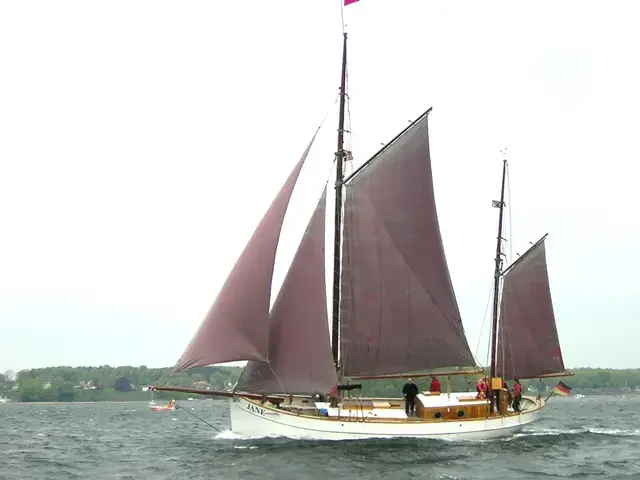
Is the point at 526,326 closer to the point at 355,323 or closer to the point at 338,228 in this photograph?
the point at 355,323

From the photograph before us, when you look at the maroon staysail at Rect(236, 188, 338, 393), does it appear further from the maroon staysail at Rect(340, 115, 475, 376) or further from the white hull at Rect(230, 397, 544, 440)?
the maroon staysail at Rect(340, 115, 475, 376)

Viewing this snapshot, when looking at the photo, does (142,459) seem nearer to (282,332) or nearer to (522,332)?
(282,332)

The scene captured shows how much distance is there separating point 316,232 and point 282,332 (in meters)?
4.90

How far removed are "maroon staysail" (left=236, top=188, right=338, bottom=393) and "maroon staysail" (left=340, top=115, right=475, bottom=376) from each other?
8.48 ft

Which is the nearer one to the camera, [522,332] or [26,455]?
[26,455]

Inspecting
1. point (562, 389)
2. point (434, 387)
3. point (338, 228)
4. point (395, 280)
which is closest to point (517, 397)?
Result: point (562, 389)

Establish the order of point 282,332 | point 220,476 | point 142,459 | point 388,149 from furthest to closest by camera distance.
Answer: point 388,149, point 282,332, point 142,459, point 220,476

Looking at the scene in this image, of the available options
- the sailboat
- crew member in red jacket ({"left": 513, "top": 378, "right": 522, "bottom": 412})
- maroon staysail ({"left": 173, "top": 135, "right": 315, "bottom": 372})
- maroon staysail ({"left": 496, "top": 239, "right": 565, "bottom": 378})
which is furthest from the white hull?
maroon staysail ({"left": 496, "top": 239, "right": 565, "bottom": 378})

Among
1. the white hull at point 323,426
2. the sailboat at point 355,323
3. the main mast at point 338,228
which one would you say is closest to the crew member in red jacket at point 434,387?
the sailboat at point 355,323

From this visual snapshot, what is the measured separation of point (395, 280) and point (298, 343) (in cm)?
636

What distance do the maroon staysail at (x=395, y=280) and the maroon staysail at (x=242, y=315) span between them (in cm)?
519

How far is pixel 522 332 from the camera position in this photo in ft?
150

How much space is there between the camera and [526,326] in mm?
45844

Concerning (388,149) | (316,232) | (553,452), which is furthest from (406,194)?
(553,452)
